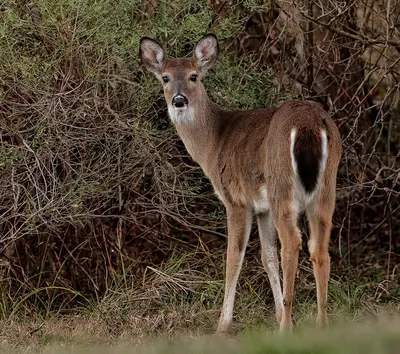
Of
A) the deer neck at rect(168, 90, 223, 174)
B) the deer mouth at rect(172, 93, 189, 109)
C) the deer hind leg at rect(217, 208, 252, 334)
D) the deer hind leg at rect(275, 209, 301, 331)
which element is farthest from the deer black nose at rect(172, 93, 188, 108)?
the deer hind leg at rect(275, 209, 301, 331)

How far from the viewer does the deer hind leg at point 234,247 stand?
7752 mm

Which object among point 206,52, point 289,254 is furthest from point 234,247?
point 206,52

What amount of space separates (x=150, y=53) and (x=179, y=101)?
1.54 feet

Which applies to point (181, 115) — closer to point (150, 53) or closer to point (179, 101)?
point (179, 101)

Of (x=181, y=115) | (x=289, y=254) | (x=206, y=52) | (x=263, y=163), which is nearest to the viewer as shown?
(x=289, y=254)

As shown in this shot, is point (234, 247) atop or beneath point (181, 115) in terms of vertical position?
beneath

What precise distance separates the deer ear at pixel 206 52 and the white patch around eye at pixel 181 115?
0.38m

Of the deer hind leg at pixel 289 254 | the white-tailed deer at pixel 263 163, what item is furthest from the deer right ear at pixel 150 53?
the deer hind leg at pixel 289 254

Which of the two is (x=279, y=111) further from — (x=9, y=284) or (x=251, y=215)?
(x=9, y=284)

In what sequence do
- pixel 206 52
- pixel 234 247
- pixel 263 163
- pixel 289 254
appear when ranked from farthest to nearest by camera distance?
pixel 206 52 → pixel 234 247 → pixel 263 163 → pixel 289 254

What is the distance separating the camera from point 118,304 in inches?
327

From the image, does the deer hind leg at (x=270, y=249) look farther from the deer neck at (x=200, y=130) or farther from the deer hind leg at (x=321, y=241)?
the deer hind leg at (x=321, y=241)

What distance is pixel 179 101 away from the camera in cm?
793

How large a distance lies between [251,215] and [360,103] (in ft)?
5.40
